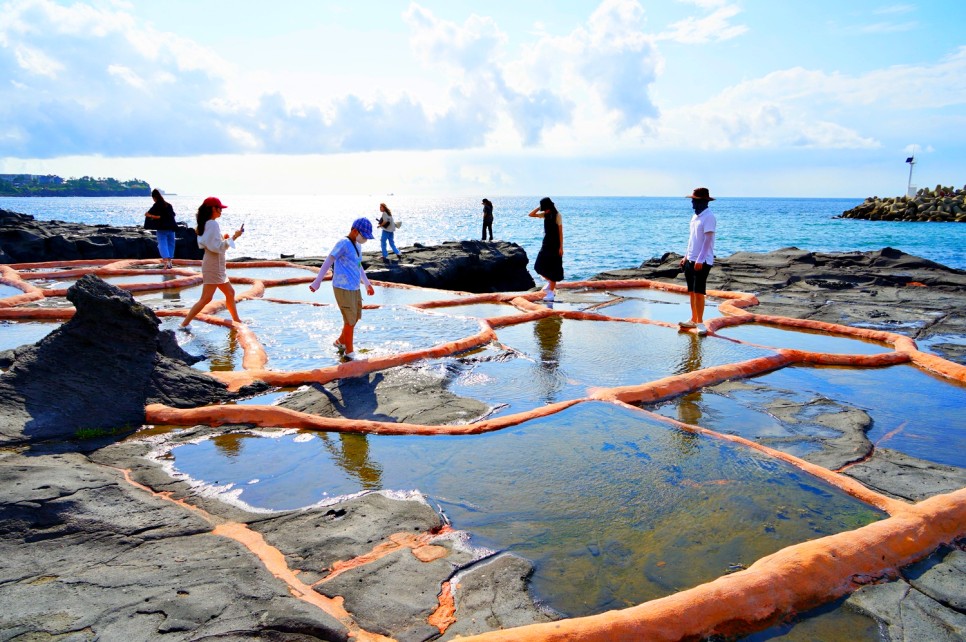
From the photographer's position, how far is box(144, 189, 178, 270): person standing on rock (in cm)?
1333

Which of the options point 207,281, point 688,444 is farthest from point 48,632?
point 207,281

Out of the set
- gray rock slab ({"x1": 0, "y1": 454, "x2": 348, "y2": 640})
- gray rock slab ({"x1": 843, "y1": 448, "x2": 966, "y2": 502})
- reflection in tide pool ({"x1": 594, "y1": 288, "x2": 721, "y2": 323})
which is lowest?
gray rock slab ({"x1": 843, "y1": 448, "x2": 966, "y2": 502})

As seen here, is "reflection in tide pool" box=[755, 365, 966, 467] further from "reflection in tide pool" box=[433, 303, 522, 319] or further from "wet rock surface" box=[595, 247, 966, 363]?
"reflection in tide pool" box=[433, 303, 522, 319]

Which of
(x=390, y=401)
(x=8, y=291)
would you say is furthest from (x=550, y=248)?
(x=8, y=291)

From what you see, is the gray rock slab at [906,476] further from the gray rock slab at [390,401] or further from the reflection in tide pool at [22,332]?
the reflection in tide pool at [22,332]

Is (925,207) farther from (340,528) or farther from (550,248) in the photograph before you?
(340,528)

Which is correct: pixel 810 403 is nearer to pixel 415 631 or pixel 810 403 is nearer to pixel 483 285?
pixel 415 631

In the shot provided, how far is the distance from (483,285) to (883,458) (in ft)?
50.5

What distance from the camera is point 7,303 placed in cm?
1000

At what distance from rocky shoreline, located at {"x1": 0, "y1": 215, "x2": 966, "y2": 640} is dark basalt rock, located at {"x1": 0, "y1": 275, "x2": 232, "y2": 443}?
13mm

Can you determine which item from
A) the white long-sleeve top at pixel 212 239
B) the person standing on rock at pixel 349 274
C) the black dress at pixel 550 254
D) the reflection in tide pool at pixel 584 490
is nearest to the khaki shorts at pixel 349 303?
the person standing on rock at pixel 349 274

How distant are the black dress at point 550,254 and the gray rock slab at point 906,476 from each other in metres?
7.08

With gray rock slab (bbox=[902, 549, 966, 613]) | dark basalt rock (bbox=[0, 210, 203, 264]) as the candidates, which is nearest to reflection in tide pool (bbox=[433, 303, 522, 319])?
gray rock slab (bbox=[902, 549, 966, 613])

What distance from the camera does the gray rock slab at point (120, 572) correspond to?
2.57 meters
